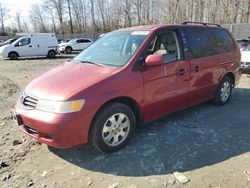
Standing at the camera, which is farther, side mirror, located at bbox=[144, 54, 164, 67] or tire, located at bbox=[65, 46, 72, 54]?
tire, located at bbox=[65, 46, 72, 54]

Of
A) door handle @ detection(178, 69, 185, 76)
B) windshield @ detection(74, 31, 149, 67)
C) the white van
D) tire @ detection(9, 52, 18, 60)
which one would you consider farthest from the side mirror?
tire @ detection(9, 52, 18, 60)

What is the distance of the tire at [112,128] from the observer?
150 inches

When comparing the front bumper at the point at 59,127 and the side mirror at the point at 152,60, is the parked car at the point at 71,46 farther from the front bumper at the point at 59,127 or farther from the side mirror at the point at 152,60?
the front bumper at the point at 59,127

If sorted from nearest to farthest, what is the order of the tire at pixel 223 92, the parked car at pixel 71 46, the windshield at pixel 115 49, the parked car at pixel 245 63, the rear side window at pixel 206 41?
1. the windshield at pixel 115 49
2. the rear side window at pixel 206 41
3. the tire at pixel 223 92
4. the parked car at pixel 245 63
5. the parked car at pixel 71 46

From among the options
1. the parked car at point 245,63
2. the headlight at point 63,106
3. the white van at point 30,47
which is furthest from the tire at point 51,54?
the headlight at point 63,106

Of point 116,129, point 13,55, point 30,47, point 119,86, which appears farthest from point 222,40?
point 13,55

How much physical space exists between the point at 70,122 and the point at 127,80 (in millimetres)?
1042

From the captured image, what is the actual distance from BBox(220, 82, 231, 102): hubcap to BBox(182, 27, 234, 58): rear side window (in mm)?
763

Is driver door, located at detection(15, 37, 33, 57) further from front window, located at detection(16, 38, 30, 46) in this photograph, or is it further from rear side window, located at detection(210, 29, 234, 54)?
rear side window, located at detection(210, 29, 234, 54)

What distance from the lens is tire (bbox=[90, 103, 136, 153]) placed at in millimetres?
3822

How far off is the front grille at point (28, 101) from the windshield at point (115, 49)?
1186 mm

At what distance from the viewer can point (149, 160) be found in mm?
3896

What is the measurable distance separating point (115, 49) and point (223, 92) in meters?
2.94

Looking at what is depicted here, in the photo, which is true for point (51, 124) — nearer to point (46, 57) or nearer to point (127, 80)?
point (127, 80)
